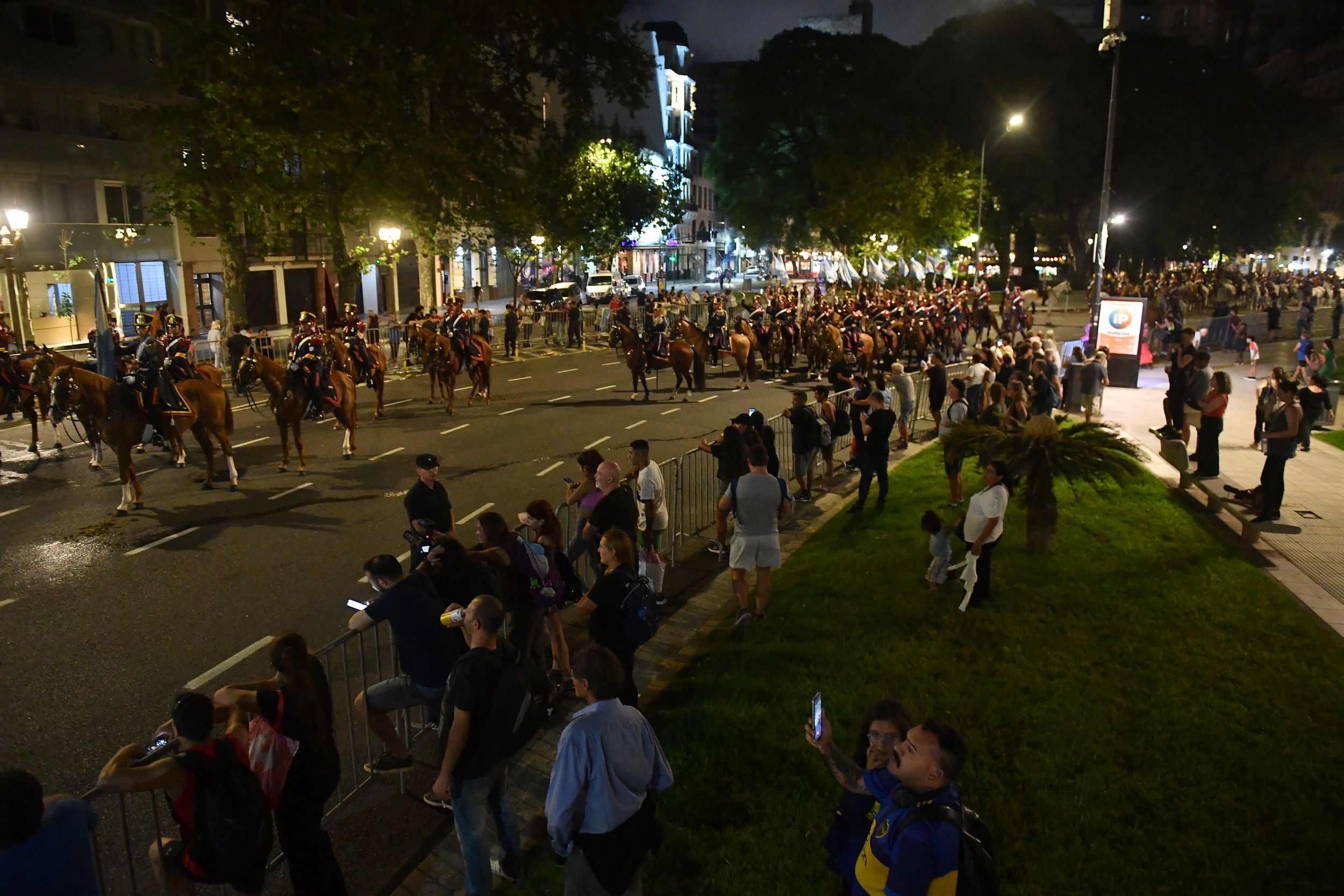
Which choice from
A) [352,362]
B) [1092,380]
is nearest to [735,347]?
[1092,380]

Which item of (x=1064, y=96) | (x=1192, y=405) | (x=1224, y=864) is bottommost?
(x=1224, y=864)

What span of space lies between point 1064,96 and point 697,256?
5252 centimetres

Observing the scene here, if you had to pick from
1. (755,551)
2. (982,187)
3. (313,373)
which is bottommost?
(755,551)

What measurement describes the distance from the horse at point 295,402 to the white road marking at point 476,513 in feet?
12.1

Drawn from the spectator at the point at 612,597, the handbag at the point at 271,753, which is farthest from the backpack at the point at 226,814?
the spectator at the point at 612,597

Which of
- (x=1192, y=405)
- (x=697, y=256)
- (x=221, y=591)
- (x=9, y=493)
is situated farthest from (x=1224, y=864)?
(x=697, y=256)

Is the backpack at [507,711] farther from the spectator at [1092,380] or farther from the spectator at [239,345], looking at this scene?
the spectator at [1092,380]

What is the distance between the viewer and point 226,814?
4.13 metres

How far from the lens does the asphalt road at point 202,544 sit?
7727 millimetres

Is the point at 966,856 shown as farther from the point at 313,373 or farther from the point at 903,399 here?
the point at 313,373

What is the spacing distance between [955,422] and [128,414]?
427 inches

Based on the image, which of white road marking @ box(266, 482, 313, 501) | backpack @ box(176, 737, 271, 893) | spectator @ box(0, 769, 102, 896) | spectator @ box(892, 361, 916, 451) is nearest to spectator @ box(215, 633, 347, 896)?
backpack @ box(176, 737, 271, 893)

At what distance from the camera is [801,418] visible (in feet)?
40.6

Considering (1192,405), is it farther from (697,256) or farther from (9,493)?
(697,256)
